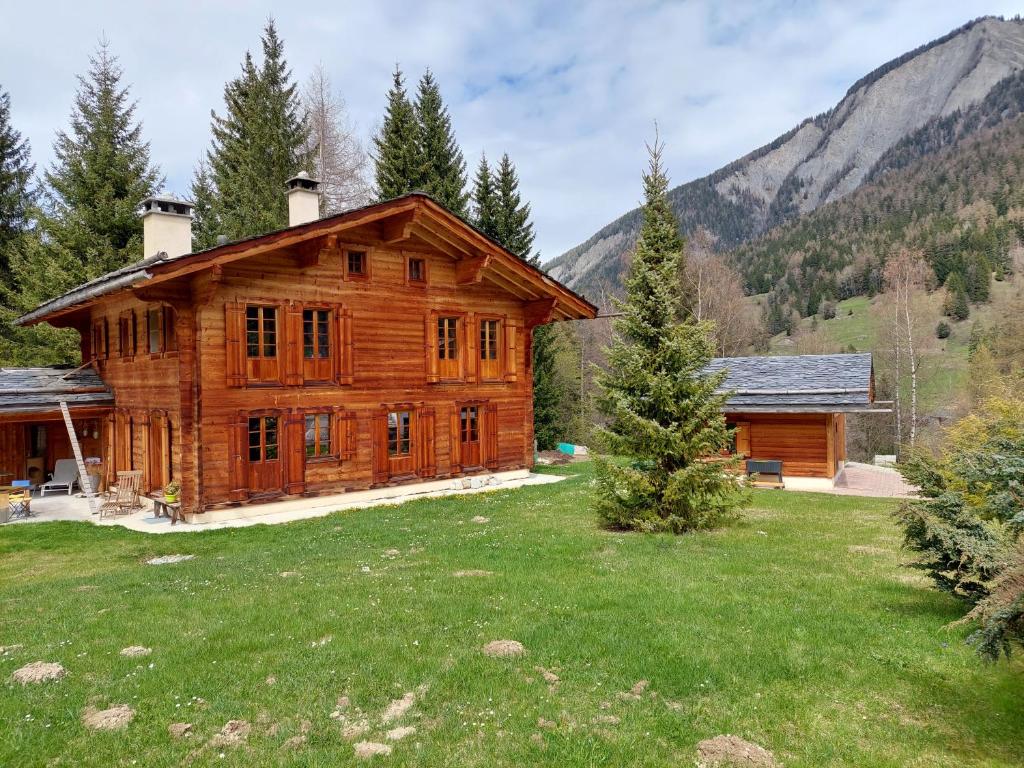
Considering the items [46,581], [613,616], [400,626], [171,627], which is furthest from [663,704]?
[46,581]

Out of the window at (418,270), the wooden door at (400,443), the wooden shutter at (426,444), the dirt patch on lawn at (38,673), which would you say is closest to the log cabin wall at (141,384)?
the wooden door at (400,443)

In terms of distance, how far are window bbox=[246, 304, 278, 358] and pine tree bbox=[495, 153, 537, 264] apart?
19143mm

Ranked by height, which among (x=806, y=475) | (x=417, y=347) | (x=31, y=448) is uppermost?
(x=417, y=347)

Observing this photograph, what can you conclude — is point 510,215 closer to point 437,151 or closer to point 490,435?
point 437,151

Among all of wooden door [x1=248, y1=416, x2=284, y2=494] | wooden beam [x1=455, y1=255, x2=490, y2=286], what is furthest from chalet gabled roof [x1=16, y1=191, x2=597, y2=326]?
wooden door [x1=248, y1=416, x2=284, y2=494]

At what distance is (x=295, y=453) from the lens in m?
18.1

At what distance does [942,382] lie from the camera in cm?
5934

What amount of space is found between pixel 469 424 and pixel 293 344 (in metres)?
6.95

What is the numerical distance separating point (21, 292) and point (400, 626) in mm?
34783

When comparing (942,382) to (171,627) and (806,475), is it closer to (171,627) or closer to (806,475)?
(806,475)

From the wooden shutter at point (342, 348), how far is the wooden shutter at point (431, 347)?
2.75 metres

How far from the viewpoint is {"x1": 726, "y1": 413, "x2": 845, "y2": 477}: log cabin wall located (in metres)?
24.3

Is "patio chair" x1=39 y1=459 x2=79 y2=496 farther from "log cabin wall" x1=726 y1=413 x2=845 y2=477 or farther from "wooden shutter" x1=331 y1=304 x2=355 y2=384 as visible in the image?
"log cabin wall" x1=726 y1=413 x2=845 y2=477

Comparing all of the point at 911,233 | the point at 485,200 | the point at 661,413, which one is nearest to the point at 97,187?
the point at 485,200
